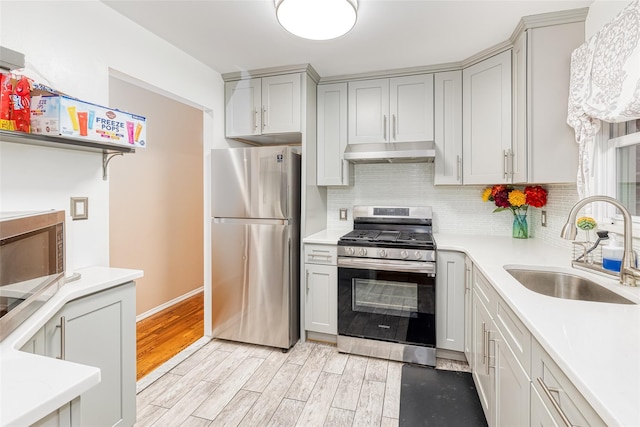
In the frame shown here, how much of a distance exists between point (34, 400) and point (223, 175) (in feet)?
7.24

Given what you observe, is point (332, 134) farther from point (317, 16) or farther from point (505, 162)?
point (505, 162)

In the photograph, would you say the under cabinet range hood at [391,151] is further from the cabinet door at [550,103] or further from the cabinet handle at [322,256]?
the cabinet handle at [322,256]

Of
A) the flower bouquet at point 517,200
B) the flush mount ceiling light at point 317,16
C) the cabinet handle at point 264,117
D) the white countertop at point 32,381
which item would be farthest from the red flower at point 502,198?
the white countertop at point 32,381

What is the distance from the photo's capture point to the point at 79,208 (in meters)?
1.75

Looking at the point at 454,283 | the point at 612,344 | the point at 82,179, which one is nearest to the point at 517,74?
the point at 454,283

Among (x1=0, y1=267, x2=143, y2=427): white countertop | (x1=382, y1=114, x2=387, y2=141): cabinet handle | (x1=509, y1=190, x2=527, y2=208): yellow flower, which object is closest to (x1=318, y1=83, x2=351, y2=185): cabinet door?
(x1=382, y1=114, x2=387, y2=141): cabinet handle

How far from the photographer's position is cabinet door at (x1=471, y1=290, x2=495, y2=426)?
1573mm

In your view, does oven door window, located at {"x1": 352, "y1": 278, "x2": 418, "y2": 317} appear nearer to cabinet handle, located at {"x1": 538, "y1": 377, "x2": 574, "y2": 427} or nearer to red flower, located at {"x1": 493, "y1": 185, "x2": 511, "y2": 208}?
red flower, located at {"x1": 493, "y1": 185, "x2": 511, "y2": 208}

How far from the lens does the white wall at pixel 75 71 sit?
1.46 m

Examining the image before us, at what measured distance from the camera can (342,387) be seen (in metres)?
2.13

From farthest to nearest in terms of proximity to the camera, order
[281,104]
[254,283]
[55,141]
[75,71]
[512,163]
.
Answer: [281,104] < [254,283] < [512,163] < [75,71] < [55,141]

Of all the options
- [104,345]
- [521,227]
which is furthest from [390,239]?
[104,345]

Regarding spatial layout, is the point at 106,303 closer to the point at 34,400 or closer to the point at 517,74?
the point at 34,400

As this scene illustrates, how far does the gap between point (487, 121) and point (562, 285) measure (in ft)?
4.56
